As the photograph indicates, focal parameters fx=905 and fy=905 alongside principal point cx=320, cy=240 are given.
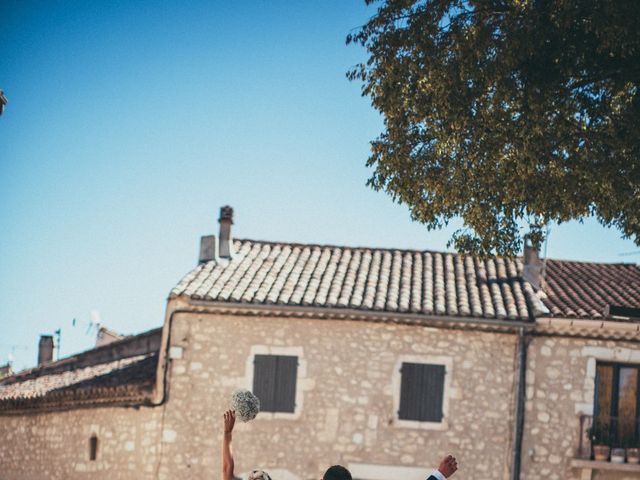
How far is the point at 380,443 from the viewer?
17.6 metres

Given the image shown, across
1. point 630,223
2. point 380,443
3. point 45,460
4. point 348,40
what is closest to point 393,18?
point 348,40

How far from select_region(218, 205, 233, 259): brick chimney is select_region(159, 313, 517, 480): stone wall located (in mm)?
2788

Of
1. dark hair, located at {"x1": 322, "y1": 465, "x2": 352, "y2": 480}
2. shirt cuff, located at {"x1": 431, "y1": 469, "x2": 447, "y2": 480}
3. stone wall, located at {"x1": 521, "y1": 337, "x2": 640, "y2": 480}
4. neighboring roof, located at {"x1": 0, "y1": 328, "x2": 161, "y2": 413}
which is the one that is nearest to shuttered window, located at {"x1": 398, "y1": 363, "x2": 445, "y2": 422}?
stone wall, located at {"x1": 521, "y1": 337, "x2": 640, "y2": 480}

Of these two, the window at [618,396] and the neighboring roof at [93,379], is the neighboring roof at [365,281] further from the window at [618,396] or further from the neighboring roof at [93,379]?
the neighboring roof at [93,379]

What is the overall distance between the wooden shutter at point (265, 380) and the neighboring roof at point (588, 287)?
18.5 ft

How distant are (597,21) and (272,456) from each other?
35.4ft

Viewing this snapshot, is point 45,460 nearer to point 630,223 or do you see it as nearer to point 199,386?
point 199,386

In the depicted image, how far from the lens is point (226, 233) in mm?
20984

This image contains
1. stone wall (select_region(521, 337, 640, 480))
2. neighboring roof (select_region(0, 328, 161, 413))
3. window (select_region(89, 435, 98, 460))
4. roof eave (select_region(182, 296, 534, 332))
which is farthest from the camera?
window (select_region(89, 435, 98, 460))

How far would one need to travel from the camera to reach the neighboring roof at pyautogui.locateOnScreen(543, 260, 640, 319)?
18.1 metres

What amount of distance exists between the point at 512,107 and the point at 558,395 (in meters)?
8.21

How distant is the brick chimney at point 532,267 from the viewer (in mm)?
19594

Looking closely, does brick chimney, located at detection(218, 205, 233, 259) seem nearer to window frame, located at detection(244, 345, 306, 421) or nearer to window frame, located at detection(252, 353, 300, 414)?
window frame, located at detection(244, 345, 306, 421)

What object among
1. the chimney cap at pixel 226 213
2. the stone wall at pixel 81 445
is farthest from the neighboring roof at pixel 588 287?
the stone wall at pixel 81 445
